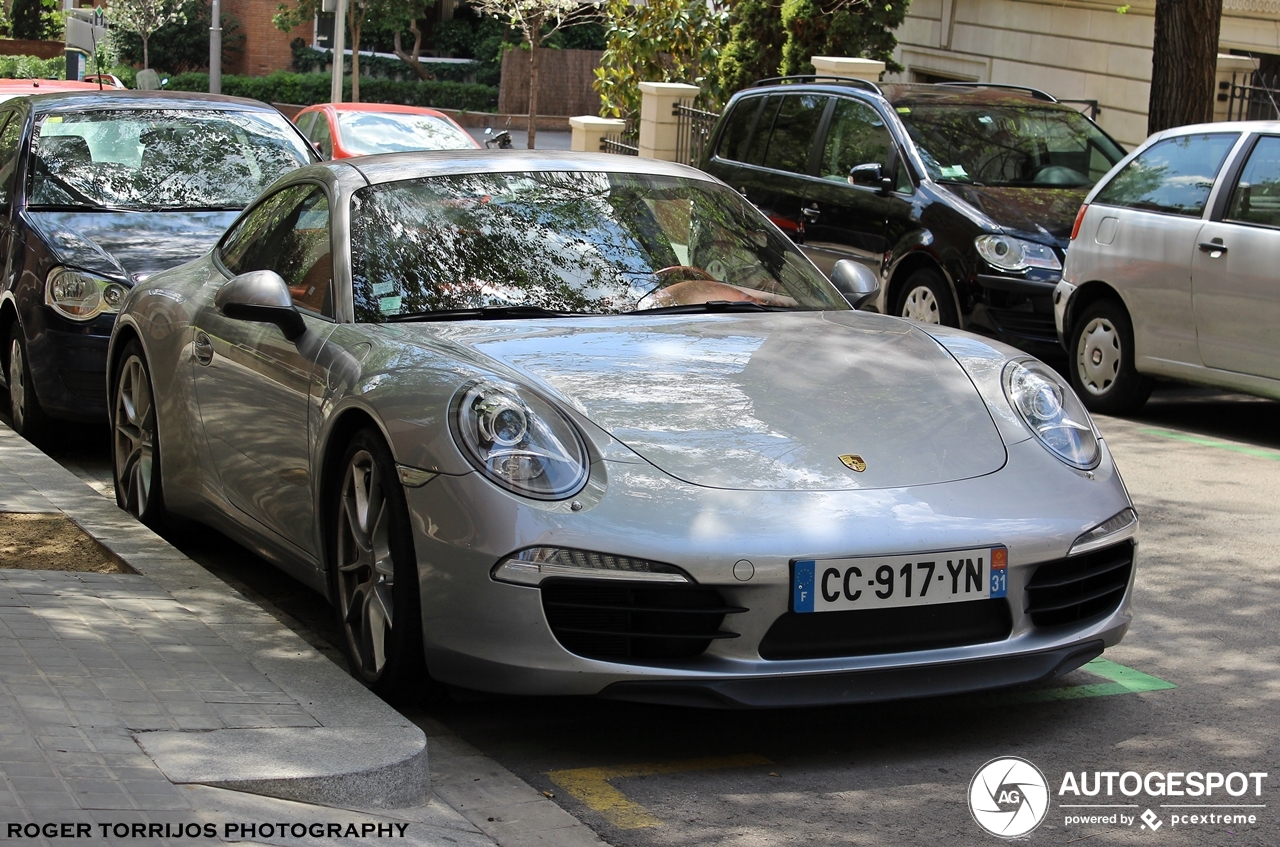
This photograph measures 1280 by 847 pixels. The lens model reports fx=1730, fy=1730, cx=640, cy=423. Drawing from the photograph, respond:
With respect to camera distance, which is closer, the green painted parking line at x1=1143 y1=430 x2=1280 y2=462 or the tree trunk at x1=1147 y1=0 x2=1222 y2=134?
the green painted parking line at x1=1143 y1=430 x2=1280 y2=462

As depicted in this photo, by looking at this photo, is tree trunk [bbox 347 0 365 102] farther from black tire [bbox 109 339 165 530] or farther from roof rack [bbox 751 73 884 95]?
black tire [bbox 109 339 165 530]

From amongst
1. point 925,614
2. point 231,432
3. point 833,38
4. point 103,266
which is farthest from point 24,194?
point 833,38

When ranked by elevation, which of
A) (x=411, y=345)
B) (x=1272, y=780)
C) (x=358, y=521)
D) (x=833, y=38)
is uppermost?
(x=833, y=38)

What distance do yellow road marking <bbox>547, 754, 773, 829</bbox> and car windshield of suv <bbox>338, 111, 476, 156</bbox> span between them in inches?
518

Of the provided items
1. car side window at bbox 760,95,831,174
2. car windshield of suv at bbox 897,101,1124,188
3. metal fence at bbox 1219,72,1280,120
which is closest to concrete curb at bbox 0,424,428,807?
car windshield of suv at bbox 897,101,1124,188

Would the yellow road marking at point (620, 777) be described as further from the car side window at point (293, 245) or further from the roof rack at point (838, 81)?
the roof rack at point (838, 81)

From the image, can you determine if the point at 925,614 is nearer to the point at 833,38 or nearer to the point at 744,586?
the point at 744,586

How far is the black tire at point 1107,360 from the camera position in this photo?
9766 millimetres

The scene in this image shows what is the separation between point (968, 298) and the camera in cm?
1099

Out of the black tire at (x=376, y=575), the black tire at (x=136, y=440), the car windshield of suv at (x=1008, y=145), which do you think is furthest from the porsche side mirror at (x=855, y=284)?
the car windshield of suv at (x=1008, y=145)

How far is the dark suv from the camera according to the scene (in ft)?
35.8

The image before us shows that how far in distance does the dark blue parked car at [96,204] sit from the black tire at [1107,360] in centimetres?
455

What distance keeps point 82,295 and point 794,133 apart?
6298 mm

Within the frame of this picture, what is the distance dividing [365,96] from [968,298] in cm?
4395
